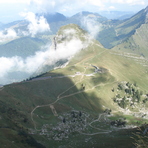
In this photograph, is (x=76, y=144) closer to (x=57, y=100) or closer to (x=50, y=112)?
(x=50, y=112)

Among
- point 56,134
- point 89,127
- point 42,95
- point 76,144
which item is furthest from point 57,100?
point 76,144

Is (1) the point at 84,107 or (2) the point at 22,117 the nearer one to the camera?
(2) the point at 22,117

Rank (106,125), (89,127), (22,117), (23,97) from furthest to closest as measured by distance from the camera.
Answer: (23,97) < (106,125) < (89,127) < (22,117)

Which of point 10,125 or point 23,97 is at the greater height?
point 23,97

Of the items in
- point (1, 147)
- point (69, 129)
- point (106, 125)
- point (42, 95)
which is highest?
point (42, 95)

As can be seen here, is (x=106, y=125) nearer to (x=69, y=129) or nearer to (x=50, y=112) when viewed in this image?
(x=69, y=129)

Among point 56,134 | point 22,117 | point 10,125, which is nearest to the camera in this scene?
point 10,125

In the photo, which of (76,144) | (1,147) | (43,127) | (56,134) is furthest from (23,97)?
(1,147)

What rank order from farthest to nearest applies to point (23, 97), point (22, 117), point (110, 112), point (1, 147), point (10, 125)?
point (110, 112)
point (23, 97)
point (22, 117)
point (10, 125)
point (1, 147)

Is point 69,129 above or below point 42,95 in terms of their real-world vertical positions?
below
